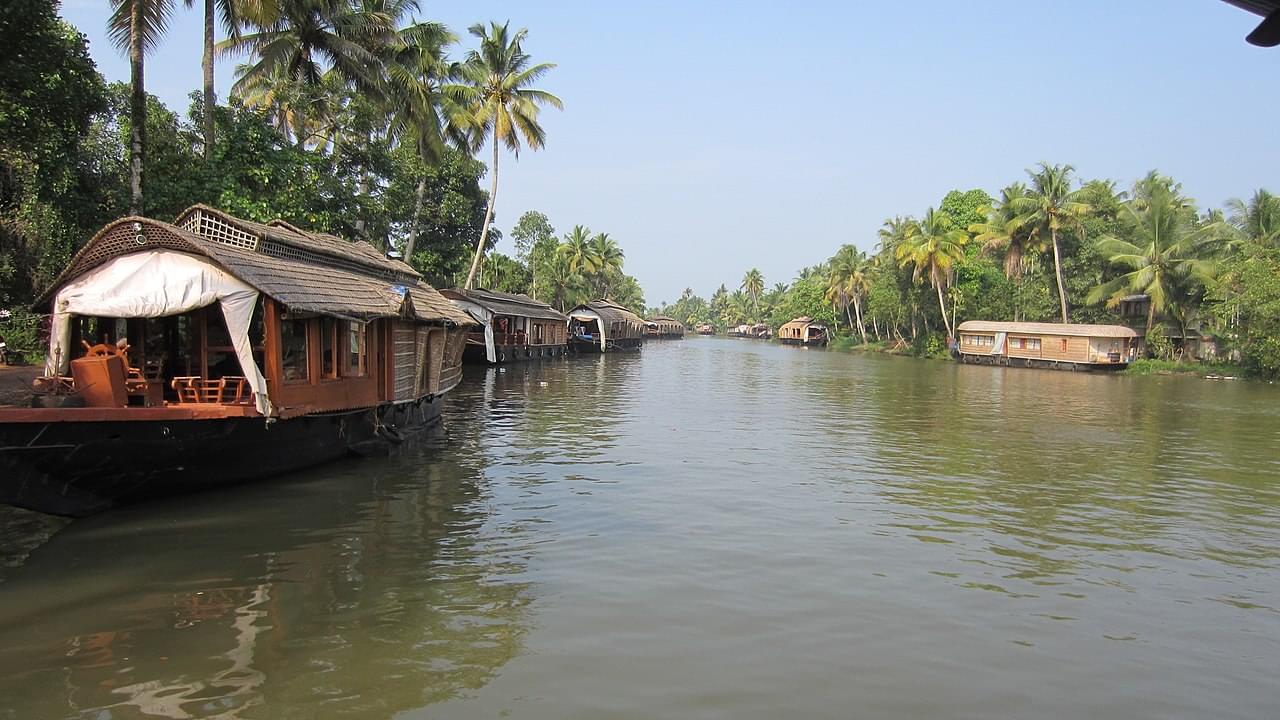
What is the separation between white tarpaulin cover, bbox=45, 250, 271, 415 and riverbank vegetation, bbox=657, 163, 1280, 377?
32.2 meters

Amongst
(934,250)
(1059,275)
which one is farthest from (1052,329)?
(934,250)


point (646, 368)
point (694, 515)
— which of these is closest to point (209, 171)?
point (694, 515)

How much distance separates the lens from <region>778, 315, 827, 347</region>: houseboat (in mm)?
70500

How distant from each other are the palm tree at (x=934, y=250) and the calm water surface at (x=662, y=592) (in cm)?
3267

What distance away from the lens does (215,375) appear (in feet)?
27.8

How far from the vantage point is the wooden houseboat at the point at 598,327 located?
4244 cm

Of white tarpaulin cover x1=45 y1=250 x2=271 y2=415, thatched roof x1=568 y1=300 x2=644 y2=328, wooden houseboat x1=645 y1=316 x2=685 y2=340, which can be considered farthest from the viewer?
wooden houseboat x1=645 y1=316 x2=685 y2=340

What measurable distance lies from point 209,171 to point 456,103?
14.4 m

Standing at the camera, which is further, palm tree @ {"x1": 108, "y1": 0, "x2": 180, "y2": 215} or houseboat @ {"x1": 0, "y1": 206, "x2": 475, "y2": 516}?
palm tree @ {"x1": 108, "y1": 0, "x2": 180, "y2": 215}

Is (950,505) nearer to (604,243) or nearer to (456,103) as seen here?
(456,103)

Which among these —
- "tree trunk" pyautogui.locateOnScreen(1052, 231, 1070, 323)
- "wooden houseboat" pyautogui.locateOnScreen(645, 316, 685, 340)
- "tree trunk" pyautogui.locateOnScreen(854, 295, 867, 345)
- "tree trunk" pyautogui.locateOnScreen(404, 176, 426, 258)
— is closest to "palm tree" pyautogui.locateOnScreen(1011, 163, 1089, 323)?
"tree trunk" pyautogui.locateOnScreen(1052, 231, 1070, 323)

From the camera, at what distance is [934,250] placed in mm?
42562

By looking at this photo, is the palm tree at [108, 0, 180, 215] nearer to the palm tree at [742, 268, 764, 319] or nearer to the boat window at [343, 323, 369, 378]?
the boat window at [343, 323, 369, 378]

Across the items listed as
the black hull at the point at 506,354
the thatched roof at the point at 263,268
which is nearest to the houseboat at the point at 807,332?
the black hull at the point at 506,354
